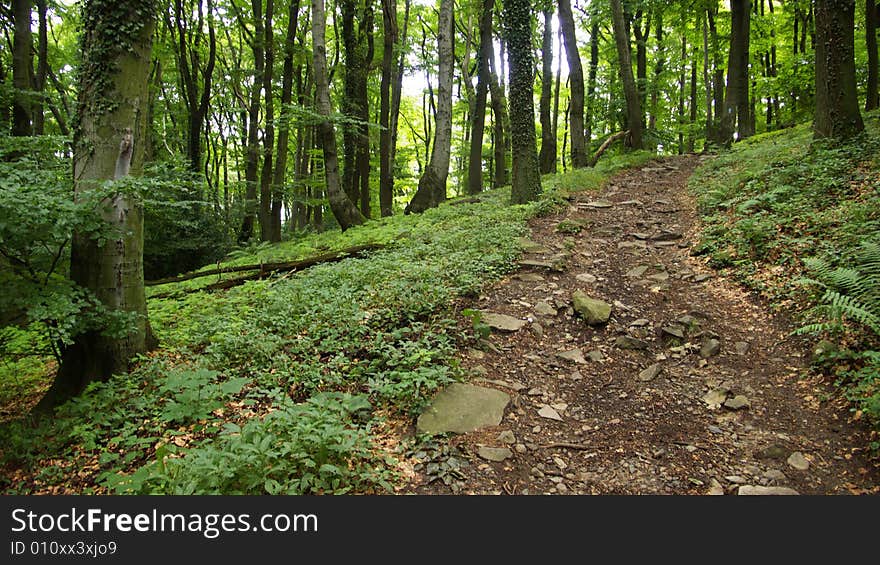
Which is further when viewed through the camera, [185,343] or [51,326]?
[185,343]

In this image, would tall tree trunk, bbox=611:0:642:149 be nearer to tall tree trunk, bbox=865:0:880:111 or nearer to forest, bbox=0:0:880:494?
forest, bbox=0:0:880:494

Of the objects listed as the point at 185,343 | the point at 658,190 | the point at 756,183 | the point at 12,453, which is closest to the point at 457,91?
the point at 658,190

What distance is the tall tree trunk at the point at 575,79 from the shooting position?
626 inches

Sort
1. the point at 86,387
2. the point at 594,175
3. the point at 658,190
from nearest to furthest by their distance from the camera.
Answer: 1. the point at 86,387
2. the point at 658,190
3. the point at 594,175

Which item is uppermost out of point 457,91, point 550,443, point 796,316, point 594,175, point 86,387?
point 457,91

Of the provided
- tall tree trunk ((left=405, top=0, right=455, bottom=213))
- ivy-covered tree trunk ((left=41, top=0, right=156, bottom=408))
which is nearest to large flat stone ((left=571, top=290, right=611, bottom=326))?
ivy-covered tree trunk ((left=41, top=0, right=156, bottom=408))

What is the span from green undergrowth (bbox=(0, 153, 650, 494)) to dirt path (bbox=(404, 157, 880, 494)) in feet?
1.80

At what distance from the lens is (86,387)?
4.59 metres

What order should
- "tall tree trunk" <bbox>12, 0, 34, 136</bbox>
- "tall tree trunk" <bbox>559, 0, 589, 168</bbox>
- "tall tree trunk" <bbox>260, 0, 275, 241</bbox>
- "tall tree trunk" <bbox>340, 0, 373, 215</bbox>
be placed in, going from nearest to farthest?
"tall tree trunk" <bbox>12, 0, 34, 136</bbox> → "tall tree trunk" <bbox>260, 0, 275, 241</bbox> → "tall tree trunk" <bbox>340, 0, 373, 215</bbox> → "tall tree trunk" <bbox>559, 0, 589, 168</bbox>

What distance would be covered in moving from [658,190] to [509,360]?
29.3ft

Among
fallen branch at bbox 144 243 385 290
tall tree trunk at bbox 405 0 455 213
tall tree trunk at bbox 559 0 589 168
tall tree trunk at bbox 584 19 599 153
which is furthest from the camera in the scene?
tall tree trunk at bbox 584 19 599 153

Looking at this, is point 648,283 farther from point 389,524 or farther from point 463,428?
point 389,524

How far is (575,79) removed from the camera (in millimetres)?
16234

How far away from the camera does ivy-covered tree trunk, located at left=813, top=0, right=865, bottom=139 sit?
28.4 ft
